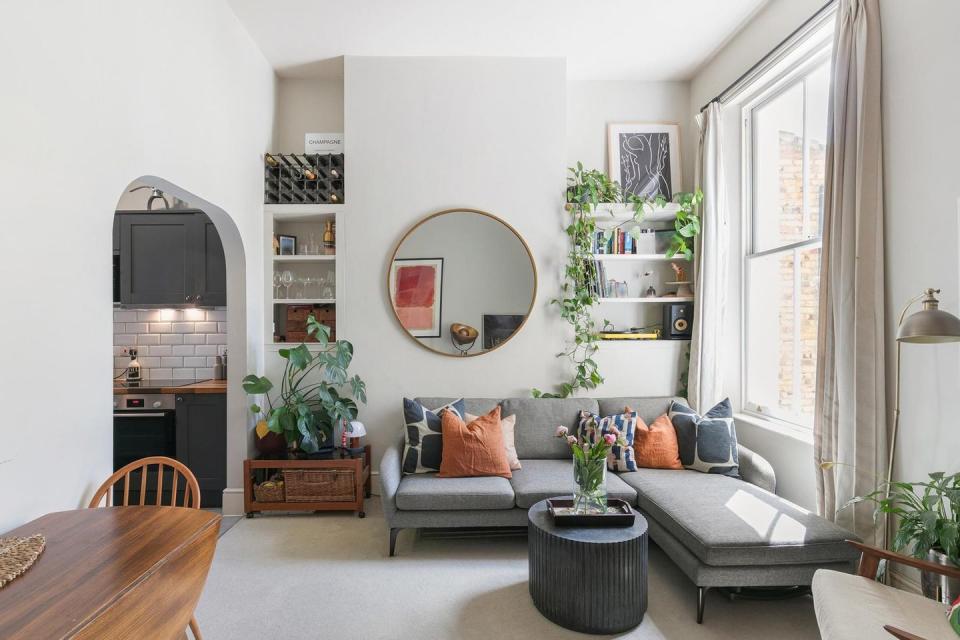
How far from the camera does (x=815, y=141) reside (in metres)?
3.15

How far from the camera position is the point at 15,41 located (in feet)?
5.87

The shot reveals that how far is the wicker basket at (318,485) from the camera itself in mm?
3658

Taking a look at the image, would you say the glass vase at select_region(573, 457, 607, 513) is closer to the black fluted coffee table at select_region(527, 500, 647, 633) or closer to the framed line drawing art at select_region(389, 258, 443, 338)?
the black fluted coffee table at select_region(527, 500, 647, 633)

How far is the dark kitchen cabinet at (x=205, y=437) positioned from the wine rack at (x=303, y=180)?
1.54 metres

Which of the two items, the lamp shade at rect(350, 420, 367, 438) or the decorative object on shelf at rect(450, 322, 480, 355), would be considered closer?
the lamp shade at rect(350, 420, 367, 438)

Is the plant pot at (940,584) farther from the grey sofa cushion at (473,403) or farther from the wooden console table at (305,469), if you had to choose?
the wooden console table at (305,469)

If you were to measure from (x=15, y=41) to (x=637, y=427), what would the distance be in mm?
3476

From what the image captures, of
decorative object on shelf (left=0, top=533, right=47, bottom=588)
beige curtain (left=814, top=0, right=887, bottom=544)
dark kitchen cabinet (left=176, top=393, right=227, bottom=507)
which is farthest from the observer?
dark kitchen cabinet (left=176, top=393, right=227, bottom=507)

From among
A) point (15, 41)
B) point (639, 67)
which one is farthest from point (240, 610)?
point (639, 67)

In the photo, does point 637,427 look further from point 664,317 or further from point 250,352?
point 250,352

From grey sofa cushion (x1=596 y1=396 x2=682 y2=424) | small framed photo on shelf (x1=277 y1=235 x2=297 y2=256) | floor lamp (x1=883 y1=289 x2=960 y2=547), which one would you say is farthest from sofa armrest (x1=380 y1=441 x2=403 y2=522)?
floor lamp (x1=883 y1=289 x2=960 y2=547)

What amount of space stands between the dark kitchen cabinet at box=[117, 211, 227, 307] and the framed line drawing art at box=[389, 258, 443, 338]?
4.25 ft

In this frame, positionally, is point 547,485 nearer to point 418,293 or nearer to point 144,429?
point 418,293

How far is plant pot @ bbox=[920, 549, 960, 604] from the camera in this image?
182 centimetres
